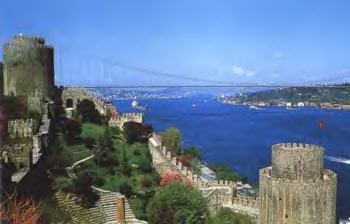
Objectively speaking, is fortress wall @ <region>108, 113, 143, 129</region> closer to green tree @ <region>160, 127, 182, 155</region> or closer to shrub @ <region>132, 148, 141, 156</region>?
green tree @ <region>160, 127, 182, 155</region>

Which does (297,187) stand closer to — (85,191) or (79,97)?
(85,191)

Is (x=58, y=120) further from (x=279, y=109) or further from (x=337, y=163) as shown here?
(x=279, y=109)

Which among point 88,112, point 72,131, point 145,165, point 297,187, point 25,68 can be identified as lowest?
point 145,165

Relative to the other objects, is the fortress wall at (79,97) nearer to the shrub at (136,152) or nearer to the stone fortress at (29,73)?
the stone fortress at (29,73)

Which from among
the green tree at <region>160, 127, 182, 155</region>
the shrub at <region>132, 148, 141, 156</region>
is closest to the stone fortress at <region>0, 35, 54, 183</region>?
the shrub at <region>132, 148, 141, 156</region>

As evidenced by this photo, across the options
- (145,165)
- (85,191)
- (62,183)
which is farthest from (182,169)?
(62,183)

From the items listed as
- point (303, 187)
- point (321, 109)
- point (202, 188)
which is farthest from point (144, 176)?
point (321, 109)
